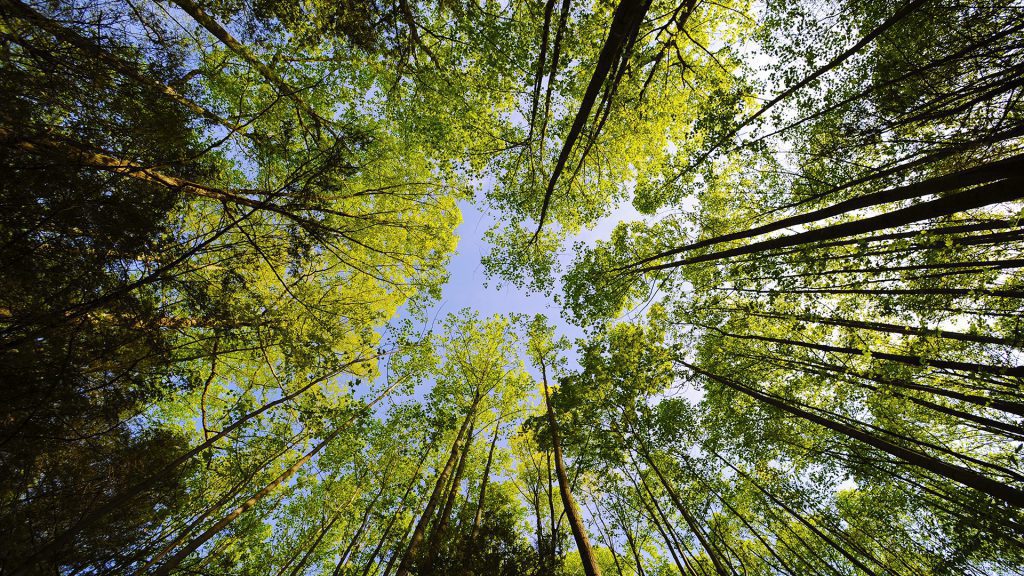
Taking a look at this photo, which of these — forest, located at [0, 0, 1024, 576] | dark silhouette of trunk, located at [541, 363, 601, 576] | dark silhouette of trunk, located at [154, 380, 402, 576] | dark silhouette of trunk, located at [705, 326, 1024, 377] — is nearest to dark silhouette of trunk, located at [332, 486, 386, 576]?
forest, located at [0, 0, 1024, 576]

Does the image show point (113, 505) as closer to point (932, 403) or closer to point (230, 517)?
point (230, 517)

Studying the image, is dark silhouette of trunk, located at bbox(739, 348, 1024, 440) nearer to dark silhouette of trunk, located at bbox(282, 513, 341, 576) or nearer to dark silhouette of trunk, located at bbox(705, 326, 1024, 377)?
dark silhouette of trunk, located at bbox(705, 326, 1024, 377)

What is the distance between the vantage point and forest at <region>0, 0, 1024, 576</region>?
3.27 meters

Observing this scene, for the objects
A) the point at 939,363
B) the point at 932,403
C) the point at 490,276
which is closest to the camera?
the point at 939,363

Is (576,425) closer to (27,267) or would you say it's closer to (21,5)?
(27,267)

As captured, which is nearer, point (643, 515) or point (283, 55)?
point (283, 55)

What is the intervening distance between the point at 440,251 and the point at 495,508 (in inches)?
310

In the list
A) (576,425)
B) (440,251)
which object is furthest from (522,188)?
(576,425)

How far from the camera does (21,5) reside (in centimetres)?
266

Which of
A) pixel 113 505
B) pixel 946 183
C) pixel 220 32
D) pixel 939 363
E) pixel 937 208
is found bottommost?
pixel 939 363

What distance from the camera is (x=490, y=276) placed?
10.9 m

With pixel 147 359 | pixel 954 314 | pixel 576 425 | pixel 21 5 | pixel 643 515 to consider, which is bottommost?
pixel 643 515

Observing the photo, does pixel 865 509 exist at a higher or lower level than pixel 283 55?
lower

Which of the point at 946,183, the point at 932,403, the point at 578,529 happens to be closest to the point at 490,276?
the point at 578,529
